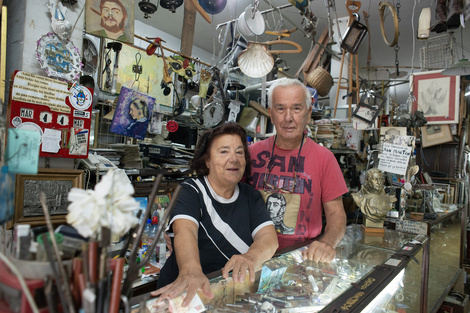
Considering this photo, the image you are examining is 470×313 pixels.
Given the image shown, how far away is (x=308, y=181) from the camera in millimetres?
2045

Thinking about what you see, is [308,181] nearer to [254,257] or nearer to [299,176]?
[299,176]

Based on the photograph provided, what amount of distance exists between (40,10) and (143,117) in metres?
1.17

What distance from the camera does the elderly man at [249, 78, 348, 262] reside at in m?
2.01

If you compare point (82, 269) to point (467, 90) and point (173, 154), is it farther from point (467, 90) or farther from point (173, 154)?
point (467, 90)

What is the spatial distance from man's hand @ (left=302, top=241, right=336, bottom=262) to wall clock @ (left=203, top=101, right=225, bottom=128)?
2.10 m

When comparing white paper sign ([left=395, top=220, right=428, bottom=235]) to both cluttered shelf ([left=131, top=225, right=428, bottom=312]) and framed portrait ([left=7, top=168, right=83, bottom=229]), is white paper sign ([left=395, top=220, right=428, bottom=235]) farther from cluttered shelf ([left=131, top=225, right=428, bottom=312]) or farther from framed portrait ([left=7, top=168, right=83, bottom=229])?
framed portrait ([left=7, top=168, right=83, bottom=229])

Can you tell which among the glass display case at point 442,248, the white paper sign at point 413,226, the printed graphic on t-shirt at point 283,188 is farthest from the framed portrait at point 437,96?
the printed graphic on t-shirt at point 283,188

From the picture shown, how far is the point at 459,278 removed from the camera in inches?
152

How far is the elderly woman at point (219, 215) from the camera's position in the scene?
1447mm

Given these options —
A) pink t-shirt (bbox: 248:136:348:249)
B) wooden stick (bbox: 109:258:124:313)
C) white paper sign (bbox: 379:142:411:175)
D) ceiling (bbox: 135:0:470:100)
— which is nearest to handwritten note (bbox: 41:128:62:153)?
pink t-shirt (bbox: 248:136:348:249)

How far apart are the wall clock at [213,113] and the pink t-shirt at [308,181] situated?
4.90 ft

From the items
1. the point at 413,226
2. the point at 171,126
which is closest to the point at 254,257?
the point at 413,226

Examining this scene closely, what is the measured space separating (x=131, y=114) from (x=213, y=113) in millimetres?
1046

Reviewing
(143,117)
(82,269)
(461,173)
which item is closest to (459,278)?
(461,173)
